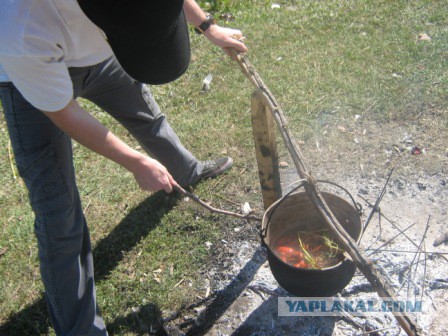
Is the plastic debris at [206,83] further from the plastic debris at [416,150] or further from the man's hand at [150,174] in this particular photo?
the man's hand at [150,174]

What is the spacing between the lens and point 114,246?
371cm

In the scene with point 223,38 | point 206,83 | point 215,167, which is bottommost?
point 215,167

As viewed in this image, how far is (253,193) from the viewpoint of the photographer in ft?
12.8

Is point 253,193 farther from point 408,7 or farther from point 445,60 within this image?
point 408,7

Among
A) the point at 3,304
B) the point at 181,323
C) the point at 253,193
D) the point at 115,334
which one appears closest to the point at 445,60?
the point at 253,193

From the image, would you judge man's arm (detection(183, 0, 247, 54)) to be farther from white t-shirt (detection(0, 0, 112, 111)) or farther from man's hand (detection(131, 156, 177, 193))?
man's hand (detection(131, 156, 177, 193))

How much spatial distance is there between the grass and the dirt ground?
154mm

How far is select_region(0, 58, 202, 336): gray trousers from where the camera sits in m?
2.64

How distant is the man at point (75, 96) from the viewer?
202 cm

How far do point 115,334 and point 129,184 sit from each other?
4.52ft

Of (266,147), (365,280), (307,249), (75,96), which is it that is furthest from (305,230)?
(75,96)

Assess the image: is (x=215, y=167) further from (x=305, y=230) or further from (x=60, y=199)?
(x=60, y=199)

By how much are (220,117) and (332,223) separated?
239 cm

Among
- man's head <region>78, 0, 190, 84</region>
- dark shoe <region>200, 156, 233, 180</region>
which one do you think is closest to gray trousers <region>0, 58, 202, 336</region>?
man's head <region>78, 0, 190, 84</region>
